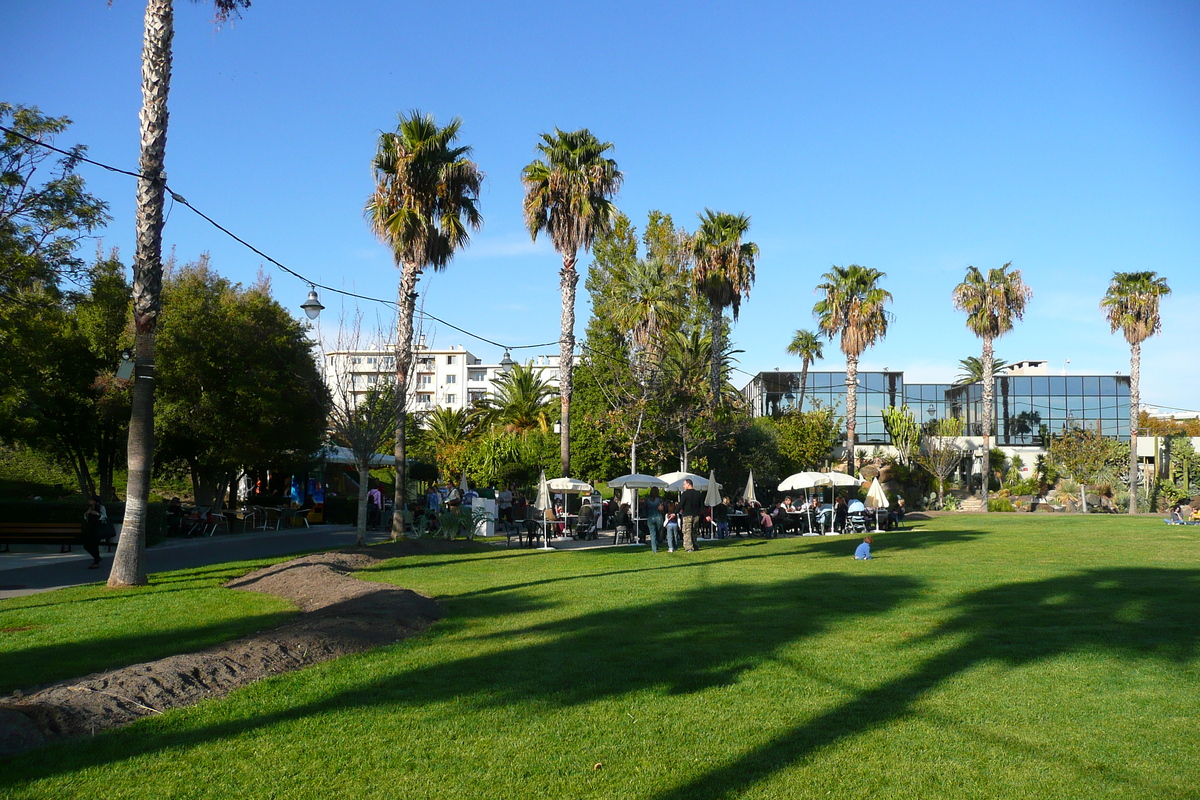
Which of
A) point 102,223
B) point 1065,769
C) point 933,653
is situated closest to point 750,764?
point 1065,769

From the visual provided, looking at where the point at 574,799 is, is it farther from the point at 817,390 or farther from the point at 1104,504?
the point at 817,390

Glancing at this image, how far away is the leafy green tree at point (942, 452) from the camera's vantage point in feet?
176

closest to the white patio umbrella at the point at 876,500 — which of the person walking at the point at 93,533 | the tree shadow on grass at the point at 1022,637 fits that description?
the tree shadow on grass at the point at 1022,637

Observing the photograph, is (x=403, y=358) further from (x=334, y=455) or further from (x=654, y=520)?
(x=334, y=455)

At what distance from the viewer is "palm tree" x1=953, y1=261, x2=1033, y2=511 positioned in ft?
175

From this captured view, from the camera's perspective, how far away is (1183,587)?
1337 cm

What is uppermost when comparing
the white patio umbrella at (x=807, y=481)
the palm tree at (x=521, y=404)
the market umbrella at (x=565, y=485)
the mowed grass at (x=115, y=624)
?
the palm tree at (x=521, y=404)

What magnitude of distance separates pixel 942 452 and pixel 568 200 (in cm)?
3299

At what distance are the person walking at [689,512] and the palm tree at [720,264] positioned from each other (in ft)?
53.7

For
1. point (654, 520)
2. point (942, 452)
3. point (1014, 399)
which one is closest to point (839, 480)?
point (654, 520)

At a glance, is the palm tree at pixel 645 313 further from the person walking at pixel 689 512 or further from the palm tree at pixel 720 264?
the person walking at pixel 689 512

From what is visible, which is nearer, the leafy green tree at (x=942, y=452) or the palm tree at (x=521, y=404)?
the leafy green tree at (x=942, y=452)

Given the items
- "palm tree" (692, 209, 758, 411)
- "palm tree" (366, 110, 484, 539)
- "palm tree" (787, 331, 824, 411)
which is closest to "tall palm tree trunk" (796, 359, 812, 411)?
"palm tree" (787, 331, 824, 411)

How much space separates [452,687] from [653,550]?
1443 cm
